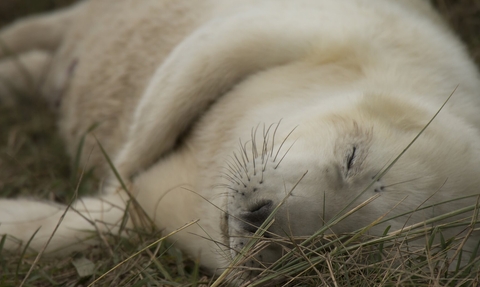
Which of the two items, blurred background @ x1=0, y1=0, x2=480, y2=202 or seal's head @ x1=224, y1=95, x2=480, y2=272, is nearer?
seal's head @ x1=224, y1=95, x2=480, y2=272

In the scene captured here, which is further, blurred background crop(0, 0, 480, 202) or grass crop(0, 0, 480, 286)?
blurred background crop(0, 0, 480, 202)

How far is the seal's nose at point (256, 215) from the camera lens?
1.93 m

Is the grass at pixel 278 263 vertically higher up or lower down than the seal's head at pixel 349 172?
lower down

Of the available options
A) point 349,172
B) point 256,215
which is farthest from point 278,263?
point 349,172

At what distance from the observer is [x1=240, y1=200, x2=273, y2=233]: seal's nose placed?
6.34ft

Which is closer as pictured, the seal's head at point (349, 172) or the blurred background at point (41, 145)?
the seal's head at point (349, 172)

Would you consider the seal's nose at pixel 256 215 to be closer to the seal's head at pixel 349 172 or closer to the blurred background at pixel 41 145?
the seal's head at pixel 349 172

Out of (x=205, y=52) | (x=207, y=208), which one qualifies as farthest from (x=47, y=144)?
(x=207, y=208)

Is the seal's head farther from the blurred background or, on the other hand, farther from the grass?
the blurred background

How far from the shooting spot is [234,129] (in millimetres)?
2594

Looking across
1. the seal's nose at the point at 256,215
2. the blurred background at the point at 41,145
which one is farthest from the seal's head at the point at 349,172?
the blurred background at the point at 41,145

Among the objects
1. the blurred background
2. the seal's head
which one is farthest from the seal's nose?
the blurred background

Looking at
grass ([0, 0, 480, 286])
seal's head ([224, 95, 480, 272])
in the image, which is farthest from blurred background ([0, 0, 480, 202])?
seal's head ([224, 95, 480, 272])

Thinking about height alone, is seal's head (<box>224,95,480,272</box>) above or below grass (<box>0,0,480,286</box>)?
above
